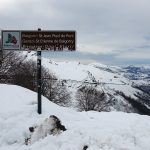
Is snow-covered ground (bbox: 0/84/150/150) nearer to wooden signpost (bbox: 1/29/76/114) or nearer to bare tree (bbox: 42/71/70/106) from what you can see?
wooden signpost (bbox: 1/29/76/114)

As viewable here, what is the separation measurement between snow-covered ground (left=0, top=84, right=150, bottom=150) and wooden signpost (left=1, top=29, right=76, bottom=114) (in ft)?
3.66

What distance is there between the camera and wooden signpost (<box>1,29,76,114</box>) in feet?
62.3

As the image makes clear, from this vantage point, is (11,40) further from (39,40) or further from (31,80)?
(31,80)

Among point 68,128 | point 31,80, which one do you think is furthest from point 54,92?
point 68,128

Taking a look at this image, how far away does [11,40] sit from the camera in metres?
19.1

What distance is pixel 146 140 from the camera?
47.6ft

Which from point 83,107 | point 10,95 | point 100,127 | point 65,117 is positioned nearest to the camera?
point 100,127

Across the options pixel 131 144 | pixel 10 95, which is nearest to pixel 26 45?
pixel 10 95

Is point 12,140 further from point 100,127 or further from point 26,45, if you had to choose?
point 26,45

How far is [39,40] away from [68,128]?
4.56m

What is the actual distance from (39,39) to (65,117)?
3574mm

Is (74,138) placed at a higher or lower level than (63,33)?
lower

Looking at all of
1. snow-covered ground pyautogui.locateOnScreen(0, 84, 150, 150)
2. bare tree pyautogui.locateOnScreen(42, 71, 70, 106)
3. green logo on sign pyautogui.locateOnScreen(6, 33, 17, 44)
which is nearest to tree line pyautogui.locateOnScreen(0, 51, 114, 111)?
bare tree pyautogui.locateOnScreen(42, 71, 70, 106)

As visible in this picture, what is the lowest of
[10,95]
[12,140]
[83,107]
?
[83,107]
